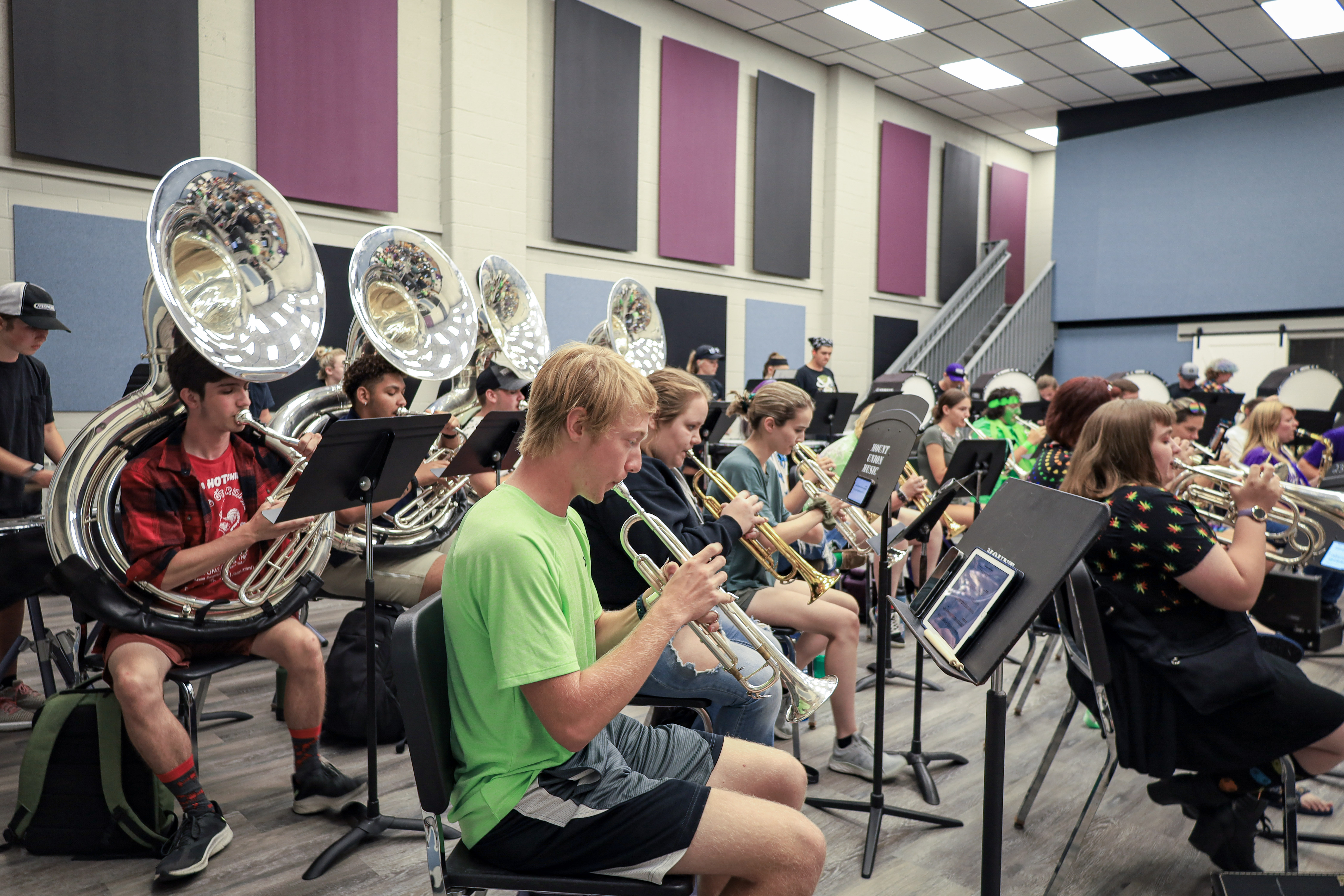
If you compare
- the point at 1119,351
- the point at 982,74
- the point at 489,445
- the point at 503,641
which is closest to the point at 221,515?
the point at 489,445

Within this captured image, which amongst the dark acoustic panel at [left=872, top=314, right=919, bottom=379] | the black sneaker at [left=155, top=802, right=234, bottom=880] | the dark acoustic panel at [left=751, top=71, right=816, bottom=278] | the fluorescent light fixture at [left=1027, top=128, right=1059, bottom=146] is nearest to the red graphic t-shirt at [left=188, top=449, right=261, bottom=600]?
the black sneaker at [left=155, top=802, right=234, bottom=880]

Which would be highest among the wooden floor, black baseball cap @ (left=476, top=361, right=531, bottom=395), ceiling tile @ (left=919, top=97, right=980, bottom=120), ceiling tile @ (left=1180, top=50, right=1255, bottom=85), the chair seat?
ceiling tile @ (left=919, top=97, right=980, bottom=120)

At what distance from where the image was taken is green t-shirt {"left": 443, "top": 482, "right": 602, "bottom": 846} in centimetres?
125

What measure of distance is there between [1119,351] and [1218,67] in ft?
11.2

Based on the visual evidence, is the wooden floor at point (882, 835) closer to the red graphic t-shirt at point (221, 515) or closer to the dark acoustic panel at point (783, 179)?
the red graphic t-shirt at point (221, 515)

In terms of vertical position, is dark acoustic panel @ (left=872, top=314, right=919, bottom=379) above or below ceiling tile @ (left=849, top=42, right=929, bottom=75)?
below

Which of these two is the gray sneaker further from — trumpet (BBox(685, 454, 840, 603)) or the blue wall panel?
the blue wall panel

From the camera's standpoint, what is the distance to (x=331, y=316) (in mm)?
6242

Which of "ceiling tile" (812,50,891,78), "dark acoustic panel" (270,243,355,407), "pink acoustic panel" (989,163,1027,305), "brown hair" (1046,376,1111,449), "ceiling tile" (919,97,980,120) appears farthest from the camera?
"pink acoustic panel" (989,163,1027,305)

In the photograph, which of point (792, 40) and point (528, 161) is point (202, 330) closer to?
point (528, 161)

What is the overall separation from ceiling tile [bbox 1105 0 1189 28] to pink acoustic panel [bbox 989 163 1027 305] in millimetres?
4044

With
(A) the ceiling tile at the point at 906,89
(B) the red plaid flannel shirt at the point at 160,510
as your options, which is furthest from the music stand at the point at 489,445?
(A) the ceiling tile at the point at 906,89

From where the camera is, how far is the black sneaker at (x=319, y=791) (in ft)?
8.19

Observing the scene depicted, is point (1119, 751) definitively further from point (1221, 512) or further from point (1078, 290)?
point (1078, 290)
